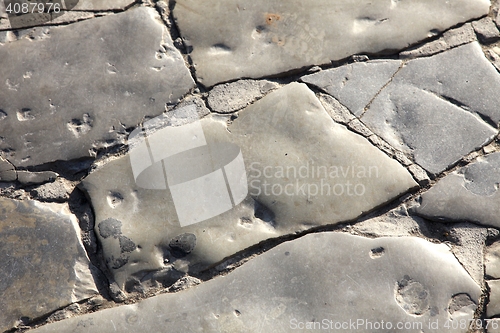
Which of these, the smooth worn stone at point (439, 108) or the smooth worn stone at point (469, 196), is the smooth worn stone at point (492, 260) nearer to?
the smooth worn stone at point (469, 196)

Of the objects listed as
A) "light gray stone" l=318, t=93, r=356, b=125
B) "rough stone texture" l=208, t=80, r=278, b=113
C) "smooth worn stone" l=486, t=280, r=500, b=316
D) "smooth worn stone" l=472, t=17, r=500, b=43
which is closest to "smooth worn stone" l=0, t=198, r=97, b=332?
"rough stone texture" l=208, t=80, r=278, b=113

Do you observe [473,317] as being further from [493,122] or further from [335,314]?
[493,122]

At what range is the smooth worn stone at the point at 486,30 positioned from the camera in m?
1.51

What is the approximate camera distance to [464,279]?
4.49 feet

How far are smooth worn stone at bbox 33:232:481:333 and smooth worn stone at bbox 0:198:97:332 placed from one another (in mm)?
91

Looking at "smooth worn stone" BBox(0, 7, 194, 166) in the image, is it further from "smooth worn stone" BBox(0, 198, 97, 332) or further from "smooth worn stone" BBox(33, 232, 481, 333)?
"smooth worn stone" BBox(33, 232, 481, 333)

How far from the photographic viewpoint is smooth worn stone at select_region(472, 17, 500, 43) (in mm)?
1511

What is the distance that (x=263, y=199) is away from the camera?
1424 mm

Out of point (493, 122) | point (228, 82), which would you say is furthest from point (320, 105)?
point (493, 122)

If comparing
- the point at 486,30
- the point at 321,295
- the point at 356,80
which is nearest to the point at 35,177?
the point at 321,295

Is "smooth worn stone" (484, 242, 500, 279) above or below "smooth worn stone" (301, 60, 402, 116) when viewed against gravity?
below

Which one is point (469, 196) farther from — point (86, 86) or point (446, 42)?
point (86, 86)

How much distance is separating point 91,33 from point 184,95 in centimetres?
43

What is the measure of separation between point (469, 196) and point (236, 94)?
892 mm
